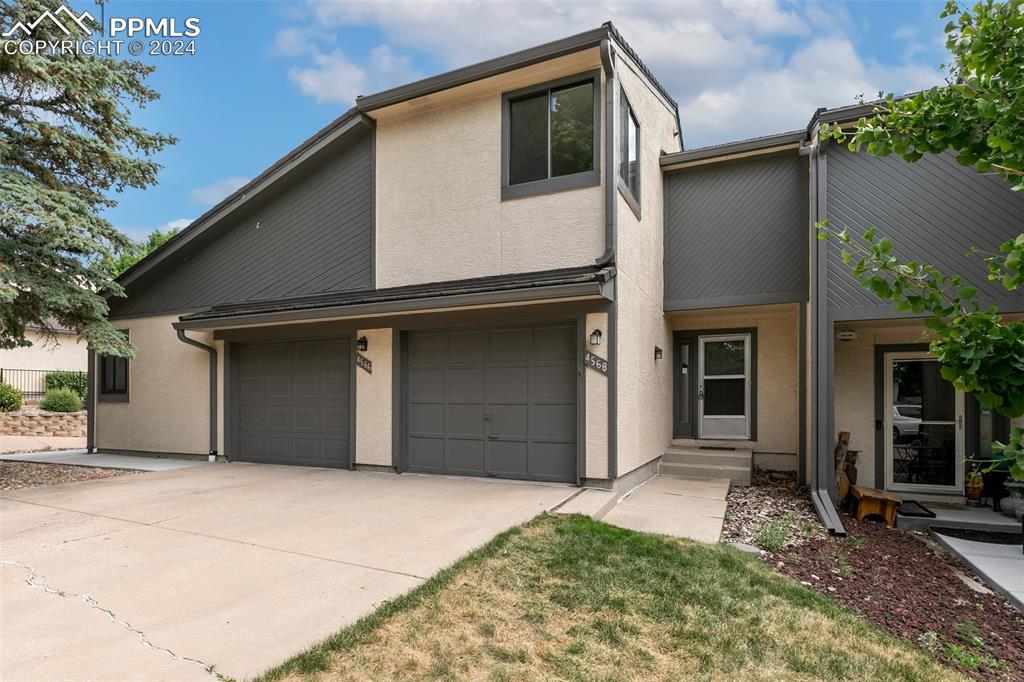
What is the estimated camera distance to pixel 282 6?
1045cm

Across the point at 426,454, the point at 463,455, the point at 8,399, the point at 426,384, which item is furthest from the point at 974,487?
the point at 8,399

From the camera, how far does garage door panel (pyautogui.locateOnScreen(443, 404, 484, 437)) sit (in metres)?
8.02

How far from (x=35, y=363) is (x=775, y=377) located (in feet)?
87.5

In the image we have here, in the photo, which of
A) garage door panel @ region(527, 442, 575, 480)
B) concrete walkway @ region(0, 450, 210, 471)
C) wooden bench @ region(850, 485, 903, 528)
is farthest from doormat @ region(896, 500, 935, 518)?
concrete walkway @ region(0, 450, 210, 471)

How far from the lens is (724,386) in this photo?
33.0 ft

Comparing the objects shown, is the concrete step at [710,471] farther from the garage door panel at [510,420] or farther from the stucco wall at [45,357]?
the stucco wall at [45,357]

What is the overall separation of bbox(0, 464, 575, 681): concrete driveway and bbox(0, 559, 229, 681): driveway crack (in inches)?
0.5

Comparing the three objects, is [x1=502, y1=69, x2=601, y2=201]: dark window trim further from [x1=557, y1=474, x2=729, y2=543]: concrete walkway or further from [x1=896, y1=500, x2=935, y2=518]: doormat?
[x1=896, y1=500, x2=935, y2=518]: doormat

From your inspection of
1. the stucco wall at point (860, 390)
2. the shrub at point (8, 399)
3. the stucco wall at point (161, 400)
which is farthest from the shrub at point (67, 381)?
the stucco wall at point (860, 390)

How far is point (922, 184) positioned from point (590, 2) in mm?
6505

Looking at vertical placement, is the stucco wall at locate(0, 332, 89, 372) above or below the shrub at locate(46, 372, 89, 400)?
above

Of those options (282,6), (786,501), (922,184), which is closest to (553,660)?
(786,501)

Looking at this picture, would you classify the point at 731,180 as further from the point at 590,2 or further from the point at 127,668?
the point at 127,668

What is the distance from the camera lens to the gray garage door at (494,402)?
752 centimetres
